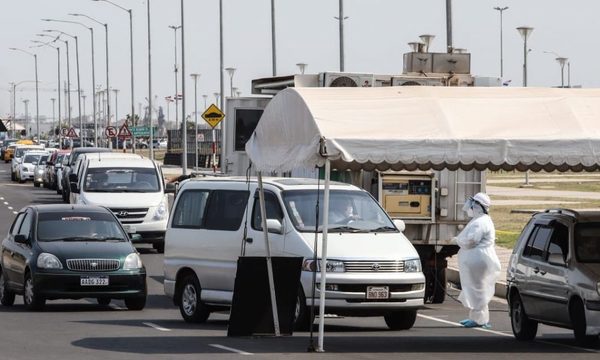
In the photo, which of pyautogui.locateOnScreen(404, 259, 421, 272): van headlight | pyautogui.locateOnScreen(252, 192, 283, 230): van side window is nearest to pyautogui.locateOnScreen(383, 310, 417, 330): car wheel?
pyautogui.locateOnScreen(404, 259, 421, 272): van headlight

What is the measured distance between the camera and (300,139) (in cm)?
1742

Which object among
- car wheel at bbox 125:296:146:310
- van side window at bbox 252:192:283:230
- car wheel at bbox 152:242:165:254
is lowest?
car wheel at bbox 152:242:165:254

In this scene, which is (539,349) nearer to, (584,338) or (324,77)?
(584,338)

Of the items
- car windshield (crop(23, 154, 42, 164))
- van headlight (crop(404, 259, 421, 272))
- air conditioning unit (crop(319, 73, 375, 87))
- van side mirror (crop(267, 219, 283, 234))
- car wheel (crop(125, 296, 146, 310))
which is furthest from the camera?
car windshield (crop(23, 154, 42, 164))

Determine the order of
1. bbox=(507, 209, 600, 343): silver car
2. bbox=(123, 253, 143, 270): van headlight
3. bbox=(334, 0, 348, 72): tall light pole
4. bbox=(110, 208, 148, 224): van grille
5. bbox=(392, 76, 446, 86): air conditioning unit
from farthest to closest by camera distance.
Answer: bbox=(334, 0, 348, 72): tall light pole
bbox=(110, 208, 148, 224): van grille
bbox=(392, 76, 446, 86): air conditioning unit
bbox=(123, 253, 143, 270): van headlight
bbox=(507, 209, 600, 343): silver car

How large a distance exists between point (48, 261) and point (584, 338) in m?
Answer: 8.62

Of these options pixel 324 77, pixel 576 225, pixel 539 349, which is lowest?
pixel 539 349

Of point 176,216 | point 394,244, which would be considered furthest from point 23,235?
point 394,244

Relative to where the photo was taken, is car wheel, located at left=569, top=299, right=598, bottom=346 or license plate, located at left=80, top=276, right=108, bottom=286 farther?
license plate, located at left=80, top=276, right=108, bottom=286

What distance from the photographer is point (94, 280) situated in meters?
22.7

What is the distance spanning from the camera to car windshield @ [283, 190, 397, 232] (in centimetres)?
1994

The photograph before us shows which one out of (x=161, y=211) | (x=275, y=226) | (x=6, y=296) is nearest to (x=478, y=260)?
(x=275, y=226)

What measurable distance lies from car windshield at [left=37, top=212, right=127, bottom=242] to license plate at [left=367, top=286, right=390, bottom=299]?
5898mm

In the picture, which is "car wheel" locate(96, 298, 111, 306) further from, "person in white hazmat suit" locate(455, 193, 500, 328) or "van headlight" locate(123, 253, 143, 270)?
"person in white hazmat suit" locate(455, 193, 500, 328)
